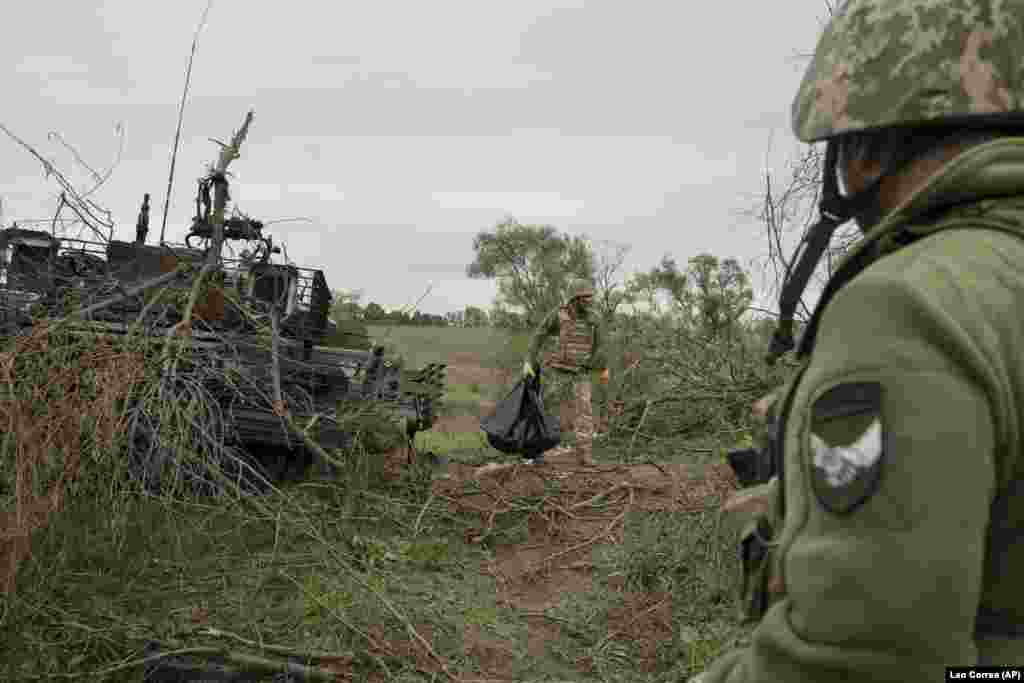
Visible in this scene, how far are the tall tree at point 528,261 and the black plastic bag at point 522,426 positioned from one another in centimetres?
1530

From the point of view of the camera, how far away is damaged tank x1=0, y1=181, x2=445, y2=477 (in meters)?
5.34

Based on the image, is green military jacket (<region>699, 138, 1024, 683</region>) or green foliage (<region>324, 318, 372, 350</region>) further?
green foliage (<region>324, 318, 372, 350</region>)

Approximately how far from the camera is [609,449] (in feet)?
32.4

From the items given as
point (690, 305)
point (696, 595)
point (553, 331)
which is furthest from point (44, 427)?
point (690, 305)

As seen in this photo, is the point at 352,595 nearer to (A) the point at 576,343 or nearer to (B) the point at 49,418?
(B) the point at 49,418

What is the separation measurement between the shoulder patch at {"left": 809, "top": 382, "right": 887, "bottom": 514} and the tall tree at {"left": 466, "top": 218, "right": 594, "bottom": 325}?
875 inches

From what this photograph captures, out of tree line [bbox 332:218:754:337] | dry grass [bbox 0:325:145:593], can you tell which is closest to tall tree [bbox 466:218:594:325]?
tree line [bbox 332:218:754:337]

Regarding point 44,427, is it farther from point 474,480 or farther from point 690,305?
point 690,305

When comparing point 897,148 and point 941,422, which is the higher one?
point 897,148

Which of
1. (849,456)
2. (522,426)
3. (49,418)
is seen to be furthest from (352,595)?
(849,456)

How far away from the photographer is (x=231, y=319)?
639cm

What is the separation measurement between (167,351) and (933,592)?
4440mm

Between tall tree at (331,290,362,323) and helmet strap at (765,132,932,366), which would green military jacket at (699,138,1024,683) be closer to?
helmet strap at (765,132,932,366)

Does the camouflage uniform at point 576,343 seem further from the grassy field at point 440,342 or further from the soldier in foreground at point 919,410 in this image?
the grassy field at point 440,342
